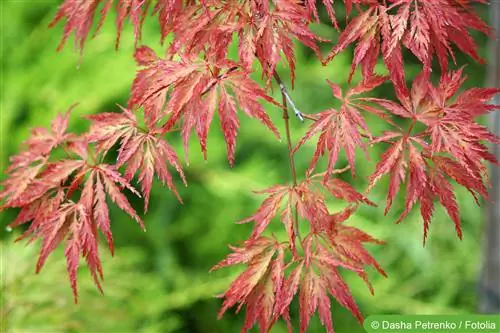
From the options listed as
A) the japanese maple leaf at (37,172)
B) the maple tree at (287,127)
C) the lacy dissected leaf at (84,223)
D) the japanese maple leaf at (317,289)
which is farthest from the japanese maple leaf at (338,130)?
the japanese maple leaf at (37,172)

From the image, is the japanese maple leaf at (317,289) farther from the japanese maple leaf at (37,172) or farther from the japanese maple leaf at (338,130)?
the japanese maple leaf at (37,172)

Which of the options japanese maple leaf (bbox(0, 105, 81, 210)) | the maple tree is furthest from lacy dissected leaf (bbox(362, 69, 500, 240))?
japanese maple leaf (bbox(0, 105, 81, 210))

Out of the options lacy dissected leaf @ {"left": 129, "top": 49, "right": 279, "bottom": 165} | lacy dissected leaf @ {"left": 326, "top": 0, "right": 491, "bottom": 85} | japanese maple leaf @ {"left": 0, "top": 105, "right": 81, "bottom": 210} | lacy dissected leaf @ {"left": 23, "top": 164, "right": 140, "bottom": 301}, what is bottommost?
lacy dissected leaf @ {"left": 23, "top": 164, "right": 140, "bottom": 301}

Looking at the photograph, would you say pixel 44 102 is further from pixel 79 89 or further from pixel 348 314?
pixel 348 314

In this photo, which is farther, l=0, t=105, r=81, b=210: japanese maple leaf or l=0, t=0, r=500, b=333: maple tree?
l=0, t=105, r=81, b=210: japanese maple leaf

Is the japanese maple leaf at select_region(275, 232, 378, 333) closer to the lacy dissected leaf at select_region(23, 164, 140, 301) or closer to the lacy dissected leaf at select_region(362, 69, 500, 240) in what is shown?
the lacy dissected leaf at select_region(362, 69, 500, 240)

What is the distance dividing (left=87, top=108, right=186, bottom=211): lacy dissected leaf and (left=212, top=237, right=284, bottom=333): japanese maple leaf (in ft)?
0.44

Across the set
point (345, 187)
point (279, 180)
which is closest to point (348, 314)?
point (279, 180)

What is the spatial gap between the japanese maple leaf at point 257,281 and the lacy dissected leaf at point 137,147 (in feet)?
0.44

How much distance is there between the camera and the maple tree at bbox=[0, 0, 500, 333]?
95cm

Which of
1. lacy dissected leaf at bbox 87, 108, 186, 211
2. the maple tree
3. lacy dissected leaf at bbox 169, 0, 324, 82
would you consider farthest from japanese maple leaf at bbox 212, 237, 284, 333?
lacy dissected leaf at bbox 169, 0, 324, 82

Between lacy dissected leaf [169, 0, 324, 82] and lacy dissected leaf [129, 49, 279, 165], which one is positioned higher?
lacy dissected leaf [169, 0, 324, 82]

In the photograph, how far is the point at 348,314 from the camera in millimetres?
2676

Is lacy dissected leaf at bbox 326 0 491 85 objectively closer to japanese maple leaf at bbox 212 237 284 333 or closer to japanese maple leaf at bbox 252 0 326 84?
japanese maple leaf at bbox 252 0 326 84
